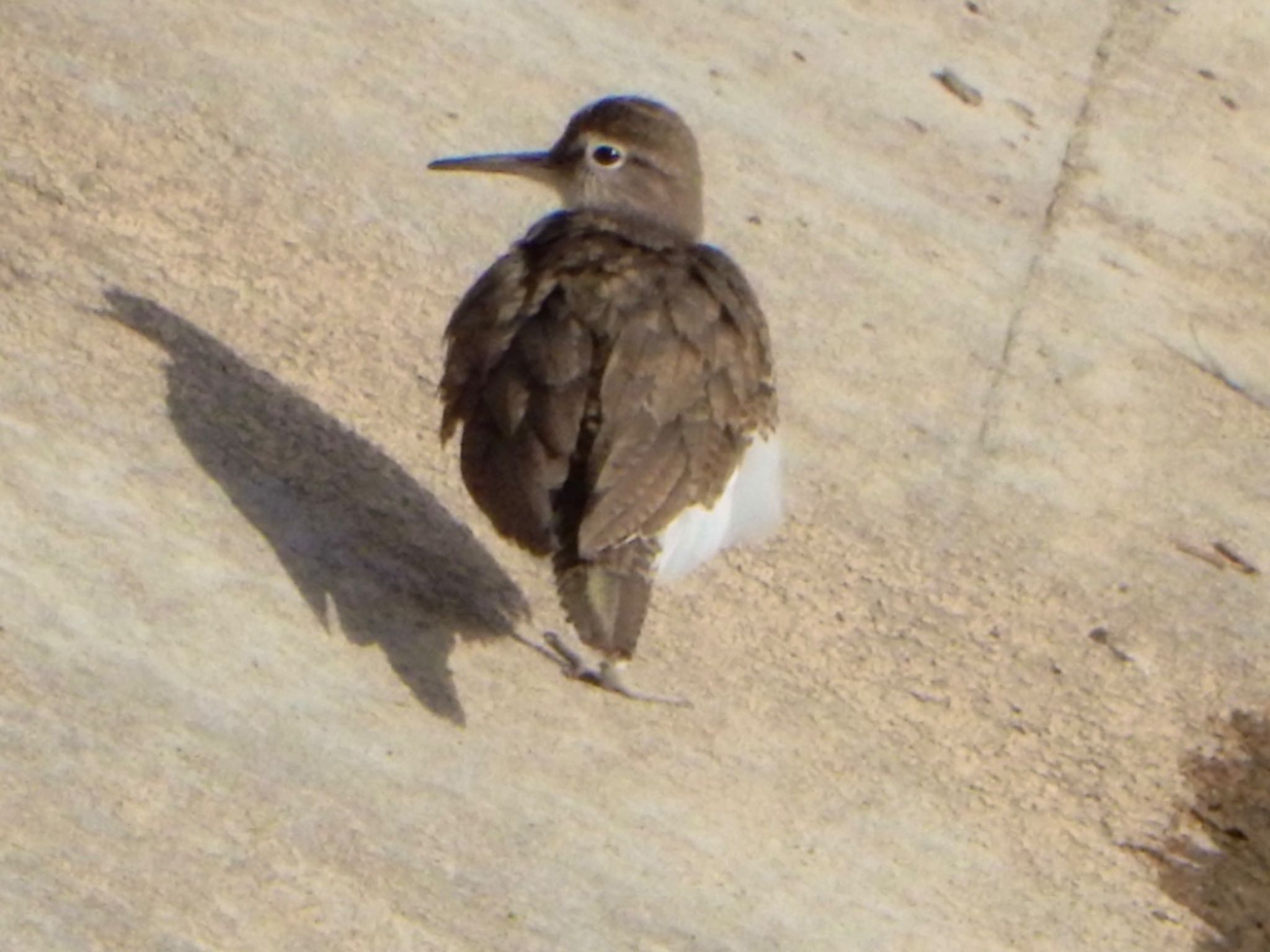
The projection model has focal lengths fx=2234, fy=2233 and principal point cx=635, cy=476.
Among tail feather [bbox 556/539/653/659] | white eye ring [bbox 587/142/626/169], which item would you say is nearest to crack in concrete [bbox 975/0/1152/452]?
white eye ring [bbox 587/142/626/169]

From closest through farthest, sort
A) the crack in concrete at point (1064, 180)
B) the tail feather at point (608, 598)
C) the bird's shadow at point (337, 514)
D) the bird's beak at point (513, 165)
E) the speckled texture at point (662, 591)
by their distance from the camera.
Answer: the speckled texture at point (662, 591) → the tail feather at point (608, 598) → the bird's shadow at point (337, 514) → the bird's beak at point (513, 165) → the crack in concrete at point (1064, 180)

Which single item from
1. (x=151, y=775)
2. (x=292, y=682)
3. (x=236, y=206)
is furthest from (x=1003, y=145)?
(x=151, y=775)

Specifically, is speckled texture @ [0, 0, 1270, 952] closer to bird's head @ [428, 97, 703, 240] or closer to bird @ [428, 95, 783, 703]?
bird @ [428, 95, 783, 703]

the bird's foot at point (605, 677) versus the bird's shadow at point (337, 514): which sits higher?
the bird's foot at point (605, 677)

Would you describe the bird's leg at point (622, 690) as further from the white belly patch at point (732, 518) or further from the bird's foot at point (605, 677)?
the white belly patch at point (732, 518)

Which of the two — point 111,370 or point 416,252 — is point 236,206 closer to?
point 416,252

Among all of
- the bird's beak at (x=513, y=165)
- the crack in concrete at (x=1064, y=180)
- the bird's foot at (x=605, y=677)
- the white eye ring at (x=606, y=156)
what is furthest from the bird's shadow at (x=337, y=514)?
the crack in concrete at (x=1064, y=180)
